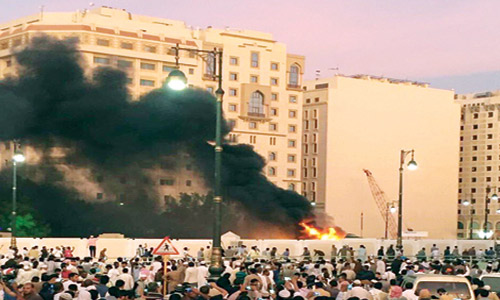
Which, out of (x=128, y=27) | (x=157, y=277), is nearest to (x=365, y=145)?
(x=128, y=27)

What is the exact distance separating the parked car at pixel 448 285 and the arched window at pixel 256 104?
95648 millimetres

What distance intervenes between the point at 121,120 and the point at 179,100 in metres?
6.46

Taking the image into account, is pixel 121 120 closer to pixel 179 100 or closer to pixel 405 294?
pixel 179 100

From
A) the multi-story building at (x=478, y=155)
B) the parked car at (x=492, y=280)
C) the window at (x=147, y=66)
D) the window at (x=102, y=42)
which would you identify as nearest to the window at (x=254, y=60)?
the window at (x=147, y=66)

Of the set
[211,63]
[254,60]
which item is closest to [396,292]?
[254,60]

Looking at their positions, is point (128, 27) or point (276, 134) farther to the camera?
point (276, 134)

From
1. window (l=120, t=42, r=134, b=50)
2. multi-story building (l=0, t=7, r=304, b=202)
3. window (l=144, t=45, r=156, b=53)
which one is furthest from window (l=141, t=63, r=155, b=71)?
window (l=120, t=42, r=134, b=50)

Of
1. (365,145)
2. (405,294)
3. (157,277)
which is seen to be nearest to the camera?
(405,294)

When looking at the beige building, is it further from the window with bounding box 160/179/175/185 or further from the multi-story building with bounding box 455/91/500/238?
the window with bounding box 160/179/175/185

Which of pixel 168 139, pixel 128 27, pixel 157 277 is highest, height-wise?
pixel 128 27

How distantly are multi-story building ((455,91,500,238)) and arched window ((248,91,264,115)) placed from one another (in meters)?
43.9

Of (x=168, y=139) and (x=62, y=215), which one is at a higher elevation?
(x=168, y=139)

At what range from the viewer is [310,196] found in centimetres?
12288

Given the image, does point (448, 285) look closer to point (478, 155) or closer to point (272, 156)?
point (272, 156)
